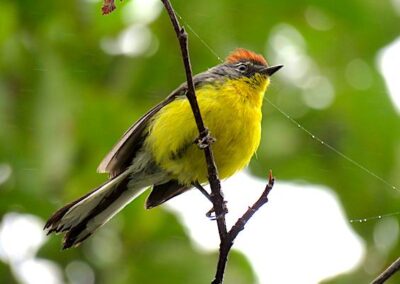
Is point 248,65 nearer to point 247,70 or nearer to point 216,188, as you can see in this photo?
point 247,70

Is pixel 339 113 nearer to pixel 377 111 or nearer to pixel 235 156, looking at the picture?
→ pixel 377 111

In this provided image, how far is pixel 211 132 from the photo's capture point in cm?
392

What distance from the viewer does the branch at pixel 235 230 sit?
8.93 feet

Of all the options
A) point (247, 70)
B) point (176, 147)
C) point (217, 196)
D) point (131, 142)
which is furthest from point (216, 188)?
point (247, 70)

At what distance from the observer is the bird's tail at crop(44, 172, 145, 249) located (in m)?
3.65

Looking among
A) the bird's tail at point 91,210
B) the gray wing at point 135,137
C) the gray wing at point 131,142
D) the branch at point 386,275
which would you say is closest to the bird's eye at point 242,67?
the gray wing at point 135,137

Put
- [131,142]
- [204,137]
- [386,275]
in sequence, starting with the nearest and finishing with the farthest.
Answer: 1. [386,275]
2. [204,137]
3. [131,142]

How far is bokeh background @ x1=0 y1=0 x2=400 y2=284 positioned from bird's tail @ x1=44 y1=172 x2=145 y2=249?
106mm

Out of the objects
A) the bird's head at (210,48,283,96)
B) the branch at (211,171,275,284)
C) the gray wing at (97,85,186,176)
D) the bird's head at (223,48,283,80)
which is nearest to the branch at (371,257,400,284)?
the branch at (211,171,275,284)

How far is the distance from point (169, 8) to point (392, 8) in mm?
2472

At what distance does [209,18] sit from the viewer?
4.33 meters

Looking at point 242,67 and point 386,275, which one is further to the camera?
point 242,67

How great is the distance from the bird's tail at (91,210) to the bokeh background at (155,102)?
106mm

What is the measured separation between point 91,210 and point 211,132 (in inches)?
27.5
